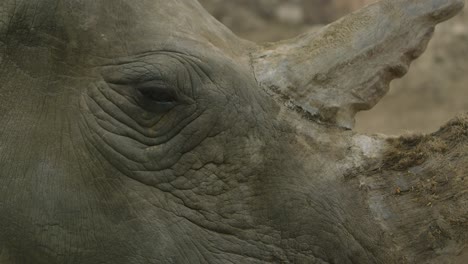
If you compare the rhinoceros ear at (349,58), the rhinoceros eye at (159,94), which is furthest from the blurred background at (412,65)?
the rhinoceros eye at (159,94)

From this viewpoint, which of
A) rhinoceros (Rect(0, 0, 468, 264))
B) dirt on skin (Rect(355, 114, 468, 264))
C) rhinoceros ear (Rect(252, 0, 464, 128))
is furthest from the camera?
rhinoceros ear (Rect(252, 0, 464, 128))

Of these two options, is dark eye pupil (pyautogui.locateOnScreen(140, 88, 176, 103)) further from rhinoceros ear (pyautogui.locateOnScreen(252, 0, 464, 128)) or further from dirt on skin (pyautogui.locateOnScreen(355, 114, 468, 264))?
dirt on skin (pyautogui.locateOnScreen(355, 114, 468, 264))

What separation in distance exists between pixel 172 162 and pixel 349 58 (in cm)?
84

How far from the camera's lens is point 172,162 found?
301 cm

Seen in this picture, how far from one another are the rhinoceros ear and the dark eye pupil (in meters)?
0.39

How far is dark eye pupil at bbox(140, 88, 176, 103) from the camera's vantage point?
3000 millimetres

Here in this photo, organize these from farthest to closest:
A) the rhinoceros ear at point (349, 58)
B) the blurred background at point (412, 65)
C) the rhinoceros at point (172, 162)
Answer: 1. the blurred background at point (412, 65)
2. the rhinoceros ear at point (349, 58)
3. the rhinoceros at point (172, 162)

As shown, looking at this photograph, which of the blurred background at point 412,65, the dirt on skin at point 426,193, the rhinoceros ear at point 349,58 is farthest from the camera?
the blurred background at point 412,65

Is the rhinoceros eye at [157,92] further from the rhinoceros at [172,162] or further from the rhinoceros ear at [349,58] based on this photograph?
the rhinoceros ear at [349,58]

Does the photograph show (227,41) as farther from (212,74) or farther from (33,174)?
(33,174)

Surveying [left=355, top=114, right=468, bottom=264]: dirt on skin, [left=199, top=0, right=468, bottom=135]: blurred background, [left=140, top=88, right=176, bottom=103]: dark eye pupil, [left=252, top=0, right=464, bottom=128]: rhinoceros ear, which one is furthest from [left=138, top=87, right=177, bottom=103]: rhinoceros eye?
[left=199, top=0, right=468, bottom=135]: blurred background

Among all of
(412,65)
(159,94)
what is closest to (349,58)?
(159,94)

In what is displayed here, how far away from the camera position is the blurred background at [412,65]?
30.7ft

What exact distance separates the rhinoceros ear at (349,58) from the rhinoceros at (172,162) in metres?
0.12
